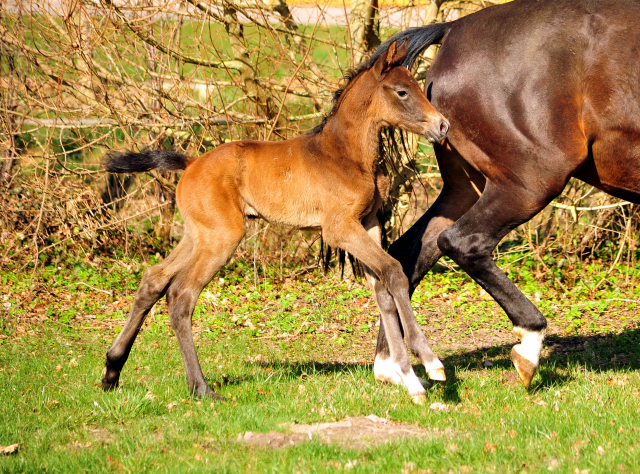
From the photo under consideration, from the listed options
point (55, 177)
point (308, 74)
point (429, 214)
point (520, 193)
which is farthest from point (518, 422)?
point (55, 177)

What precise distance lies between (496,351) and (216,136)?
362 cm

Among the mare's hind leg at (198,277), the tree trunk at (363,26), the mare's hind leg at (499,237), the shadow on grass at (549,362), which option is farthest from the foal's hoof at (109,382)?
the tree trunk at (363,26)

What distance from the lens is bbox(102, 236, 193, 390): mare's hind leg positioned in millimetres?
4617

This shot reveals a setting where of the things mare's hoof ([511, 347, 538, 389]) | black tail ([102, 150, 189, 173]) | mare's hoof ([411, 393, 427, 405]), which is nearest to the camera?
mare's hoof ([411, 393, 427, 405])

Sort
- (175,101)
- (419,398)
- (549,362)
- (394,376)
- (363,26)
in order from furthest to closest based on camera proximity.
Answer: (363,26) → (175,101) → (549,362) → (394,376) → (419,398)

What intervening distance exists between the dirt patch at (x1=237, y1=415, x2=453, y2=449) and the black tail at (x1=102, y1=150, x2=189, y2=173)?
2.03m

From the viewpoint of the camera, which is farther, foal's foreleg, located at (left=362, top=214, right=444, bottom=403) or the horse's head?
the horse's head

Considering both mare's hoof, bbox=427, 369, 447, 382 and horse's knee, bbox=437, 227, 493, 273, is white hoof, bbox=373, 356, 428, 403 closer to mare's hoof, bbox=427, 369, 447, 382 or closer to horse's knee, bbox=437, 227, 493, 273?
mare's hoof, bbox=427, 369, 447, 382

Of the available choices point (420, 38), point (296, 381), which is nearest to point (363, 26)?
point (420, 38)

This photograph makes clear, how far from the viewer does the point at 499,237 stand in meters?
4.48

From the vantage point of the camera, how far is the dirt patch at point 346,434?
358cm

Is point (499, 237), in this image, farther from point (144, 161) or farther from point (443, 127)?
point (144, 161)

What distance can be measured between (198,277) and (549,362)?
2.85 metres

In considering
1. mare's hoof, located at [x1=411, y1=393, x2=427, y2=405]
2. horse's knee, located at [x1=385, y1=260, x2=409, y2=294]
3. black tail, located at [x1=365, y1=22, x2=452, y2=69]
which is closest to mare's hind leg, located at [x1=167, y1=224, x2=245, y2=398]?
horse's knee, located at [x1=385, y1=260, x2=409, y2=294]
